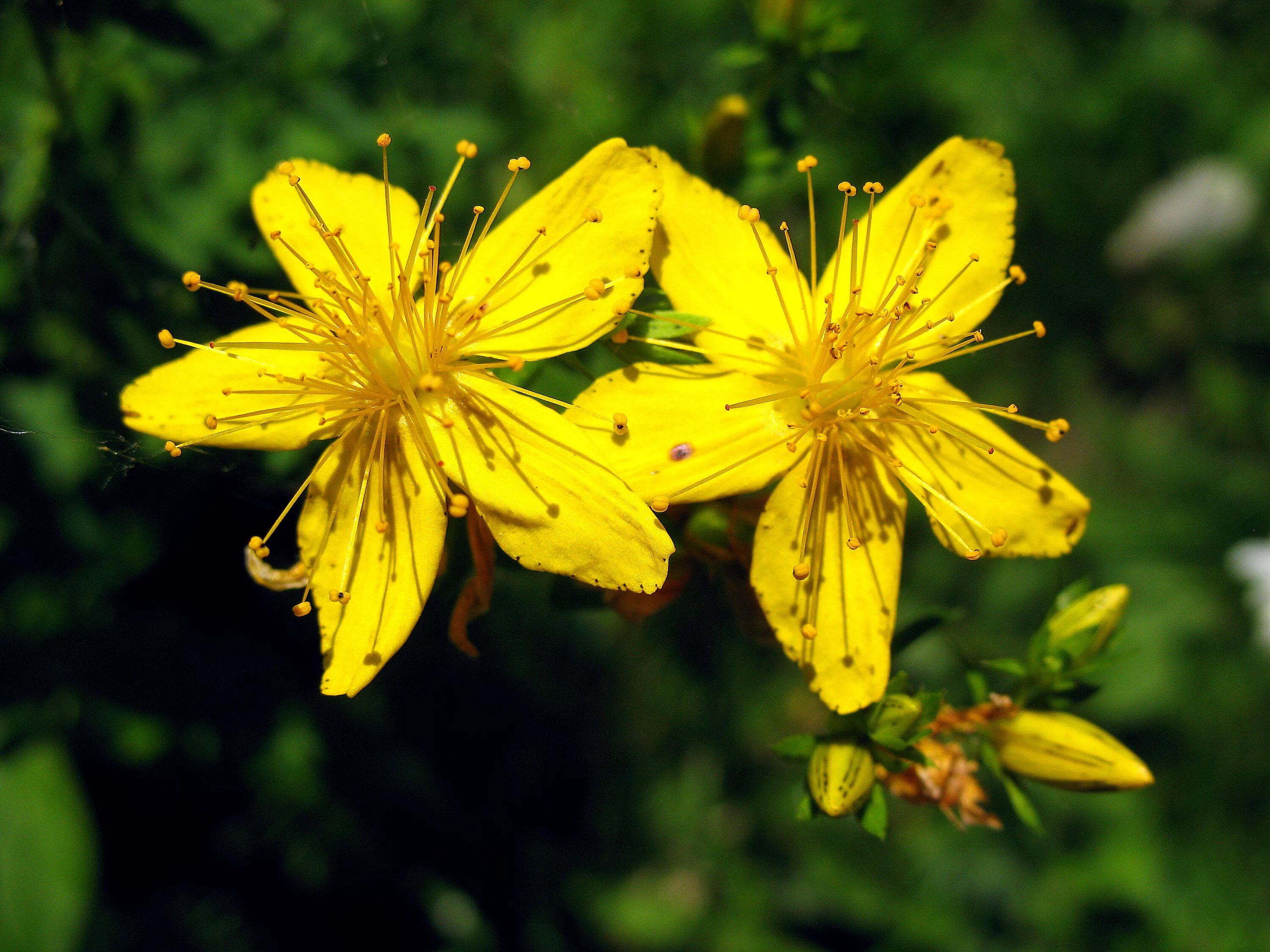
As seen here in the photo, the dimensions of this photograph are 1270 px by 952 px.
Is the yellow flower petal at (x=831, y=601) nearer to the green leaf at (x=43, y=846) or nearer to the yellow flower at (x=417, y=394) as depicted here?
the yellow flower at (x=417, y=394)

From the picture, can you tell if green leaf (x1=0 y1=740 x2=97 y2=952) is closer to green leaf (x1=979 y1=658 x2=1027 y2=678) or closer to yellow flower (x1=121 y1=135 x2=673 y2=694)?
yellow flower (x1=121 y1=135 x2=673 y2=694)

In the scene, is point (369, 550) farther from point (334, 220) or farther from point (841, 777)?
point (841, 777)

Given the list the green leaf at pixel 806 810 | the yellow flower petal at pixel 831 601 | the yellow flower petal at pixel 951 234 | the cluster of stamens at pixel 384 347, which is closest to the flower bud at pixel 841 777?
the green leaf at pixel 806 810

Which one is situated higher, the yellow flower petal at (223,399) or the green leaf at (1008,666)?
the yellow flower petal at (223,399)

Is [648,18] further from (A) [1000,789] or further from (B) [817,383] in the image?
(A) [1000,789]

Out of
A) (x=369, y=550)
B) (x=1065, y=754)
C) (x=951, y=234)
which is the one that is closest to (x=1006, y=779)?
(x=1065, y=754)

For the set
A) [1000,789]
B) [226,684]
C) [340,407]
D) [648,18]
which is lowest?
[1000,789]

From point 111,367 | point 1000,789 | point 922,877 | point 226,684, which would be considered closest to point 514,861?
point 226,684
